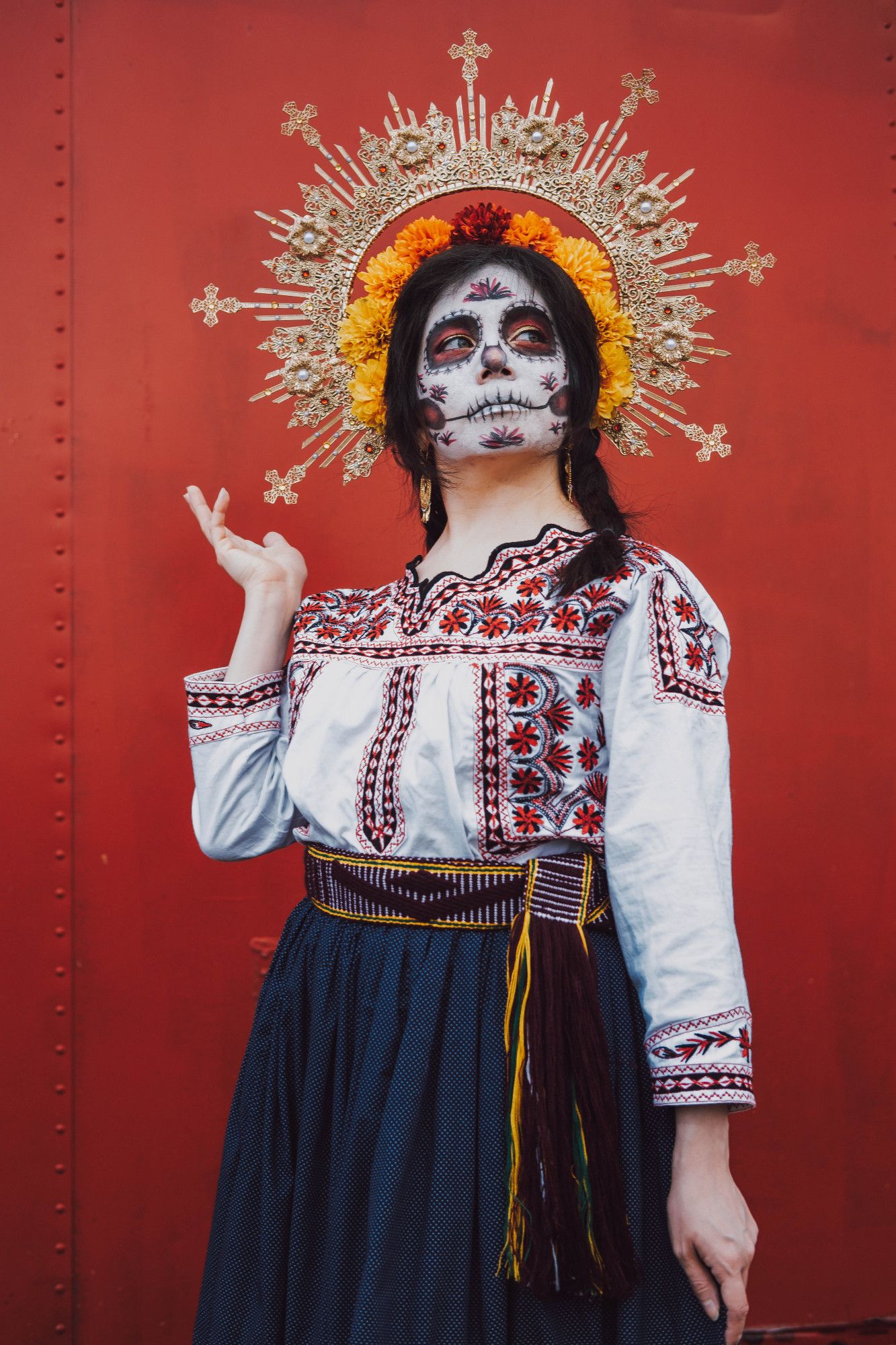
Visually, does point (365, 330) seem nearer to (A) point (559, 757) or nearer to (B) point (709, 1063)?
(A) point (559, 757)

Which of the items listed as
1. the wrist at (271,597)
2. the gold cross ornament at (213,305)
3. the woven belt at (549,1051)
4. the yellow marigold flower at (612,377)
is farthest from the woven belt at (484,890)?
the gold cross ornament at (213,305)

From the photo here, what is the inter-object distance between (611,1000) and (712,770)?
11.2 inches

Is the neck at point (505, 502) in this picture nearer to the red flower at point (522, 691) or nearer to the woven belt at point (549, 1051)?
the red flower at point (522, 691)

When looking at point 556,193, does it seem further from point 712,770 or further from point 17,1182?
point 17,1182

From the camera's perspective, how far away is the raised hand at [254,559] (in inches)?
64.0

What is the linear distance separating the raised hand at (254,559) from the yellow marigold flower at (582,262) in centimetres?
58

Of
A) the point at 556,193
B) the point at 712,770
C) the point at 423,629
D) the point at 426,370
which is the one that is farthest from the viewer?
the point at 556,193

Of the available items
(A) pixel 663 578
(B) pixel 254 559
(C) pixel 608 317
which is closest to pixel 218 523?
(B) pixel 254 559

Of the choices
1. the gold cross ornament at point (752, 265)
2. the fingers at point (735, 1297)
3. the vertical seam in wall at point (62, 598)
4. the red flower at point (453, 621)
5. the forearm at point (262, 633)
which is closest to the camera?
the fingers at point (735, 1297)

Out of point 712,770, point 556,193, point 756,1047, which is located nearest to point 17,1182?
point 756,1047

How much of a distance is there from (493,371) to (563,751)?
0.53 meters

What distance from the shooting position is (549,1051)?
3.79ft

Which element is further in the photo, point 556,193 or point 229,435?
point 229,435

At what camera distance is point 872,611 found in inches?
91.4
